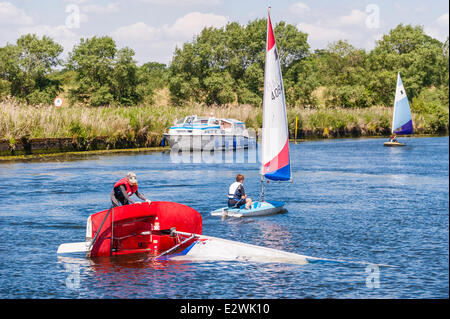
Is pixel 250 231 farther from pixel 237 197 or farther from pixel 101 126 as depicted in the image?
pixel 101 126

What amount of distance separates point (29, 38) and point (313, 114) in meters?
33.9

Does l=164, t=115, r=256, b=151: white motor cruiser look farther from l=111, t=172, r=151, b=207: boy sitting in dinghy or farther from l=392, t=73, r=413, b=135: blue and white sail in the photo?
l=111, t=172, r=151, b=207: boy sitting in dinghy

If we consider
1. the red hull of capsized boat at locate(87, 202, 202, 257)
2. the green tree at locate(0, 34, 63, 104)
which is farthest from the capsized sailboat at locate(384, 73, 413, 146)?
the red hull of capsized boat at locate(87, 202, 202, 257)

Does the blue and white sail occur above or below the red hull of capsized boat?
above

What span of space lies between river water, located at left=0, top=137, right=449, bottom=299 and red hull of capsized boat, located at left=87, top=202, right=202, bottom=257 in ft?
1.85

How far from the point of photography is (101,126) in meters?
→ 49.2

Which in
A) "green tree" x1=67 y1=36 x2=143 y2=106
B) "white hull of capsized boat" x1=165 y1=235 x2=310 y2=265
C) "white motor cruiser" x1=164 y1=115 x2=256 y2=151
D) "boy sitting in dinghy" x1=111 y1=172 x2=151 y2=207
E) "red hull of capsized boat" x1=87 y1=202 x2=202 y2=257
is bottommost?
"white hull of capsized boat" x1=165 y1=235 x2=310 y2=265

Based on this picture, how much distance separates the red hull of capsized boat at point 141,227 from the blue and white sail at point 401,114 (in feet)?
183

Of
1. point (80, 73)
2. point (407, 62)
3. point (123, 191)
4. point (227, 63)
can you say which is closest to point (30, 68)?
point (80, 73)

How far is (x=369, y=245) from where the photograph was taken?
18594 millimetres

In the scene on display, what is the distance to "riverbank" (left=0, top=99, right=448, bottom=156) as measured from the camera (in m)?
42.7

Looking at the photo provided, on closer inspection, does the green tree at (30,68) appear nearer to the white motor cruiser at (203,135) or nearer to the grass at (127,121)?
the grass at (127,121)

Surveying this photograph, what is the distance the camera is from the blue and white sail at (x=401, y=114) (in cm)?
7011
